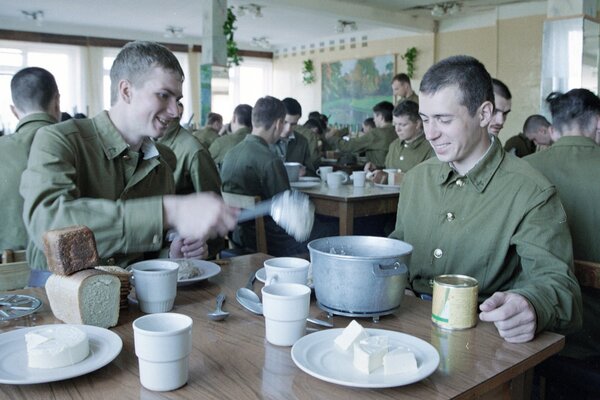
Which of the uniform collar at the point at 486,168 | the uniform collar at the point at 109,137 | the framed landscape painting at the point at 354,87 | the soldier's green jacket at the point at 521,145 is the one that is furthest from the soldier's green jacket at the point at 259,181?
the framed landscape painting at the point at 354,87

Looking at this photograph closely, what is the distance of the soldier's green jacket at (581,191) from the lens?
6.44 feet

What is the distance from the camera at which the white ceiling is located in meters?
9.91

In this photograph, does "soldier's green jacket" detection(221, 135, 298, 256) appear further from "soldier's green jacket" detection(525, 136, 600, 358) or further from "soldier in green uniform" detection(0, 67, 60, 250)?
"soldier's green jacket" detection(525, 136, 600, 358)

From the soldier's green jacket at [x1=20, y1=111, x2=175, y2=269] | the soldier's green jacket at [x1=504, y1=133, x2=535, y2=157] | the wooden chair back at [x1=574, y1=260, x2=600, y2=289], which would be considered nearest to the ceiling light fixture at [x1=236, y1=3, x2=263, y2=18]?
the soldier's green jacket at [x1=504, y1=133, x2=535, y2=157]

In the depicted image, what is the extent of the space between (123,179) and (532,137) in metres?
5.21

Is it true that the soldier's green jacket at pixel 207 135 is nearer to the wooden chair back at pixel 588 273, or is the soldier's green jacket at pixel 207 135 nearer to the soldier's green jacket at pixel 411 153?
the soldier's green jacket at pixel 411 153

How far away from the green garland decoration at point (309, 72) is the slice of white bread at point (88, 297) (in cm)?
1396

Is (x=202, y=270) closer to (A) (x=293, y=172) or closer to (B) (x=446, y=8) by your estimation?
(A) (x=293, y=172)

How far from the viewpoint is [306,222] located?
143cm

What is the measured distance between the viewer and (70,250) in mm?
1237

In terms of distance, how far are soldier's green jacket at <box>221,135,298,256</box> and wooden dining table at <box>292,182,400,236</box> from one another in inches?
11.2

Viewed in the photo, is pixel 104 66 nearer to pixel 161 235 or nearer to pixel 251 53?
pixel 251 53

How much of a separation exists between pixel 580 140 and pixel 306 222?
1.74 m

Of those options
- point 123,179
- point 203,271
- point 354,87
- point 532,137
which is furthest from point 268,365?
point 354,87
